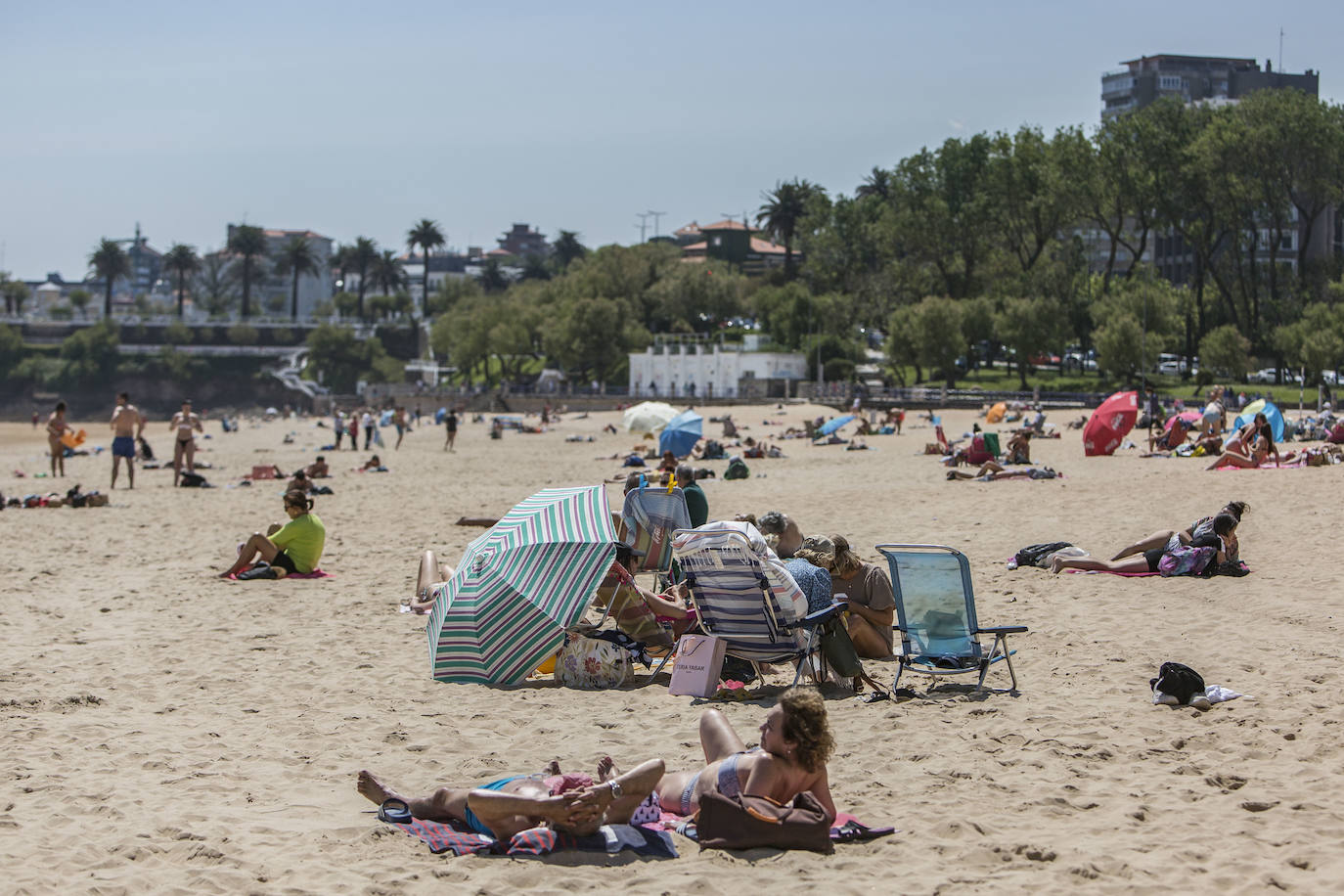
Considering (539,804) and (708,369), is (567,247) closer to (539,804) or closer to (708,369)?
(708,369)

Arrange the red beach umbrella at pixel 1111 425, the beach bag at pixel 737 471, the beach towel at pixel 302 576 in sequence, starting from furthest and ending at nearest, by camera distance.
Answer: the red beach umbrella at pixel 1111 425, the beach bag at pixel 737 471, the beach towel at pixel 302 576

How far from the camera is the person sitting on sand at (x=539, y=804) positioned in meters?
4.69

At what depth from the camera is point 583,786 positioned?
187 inches

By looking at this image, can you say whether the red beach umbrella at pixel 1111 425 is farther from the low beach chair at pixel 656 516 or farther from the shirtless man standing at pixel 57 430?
the shirtless man standing at pixel 57 430

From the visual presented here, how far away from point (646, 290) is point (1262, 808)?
250ft

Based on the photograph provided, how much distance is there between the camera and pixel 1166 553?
970 cm

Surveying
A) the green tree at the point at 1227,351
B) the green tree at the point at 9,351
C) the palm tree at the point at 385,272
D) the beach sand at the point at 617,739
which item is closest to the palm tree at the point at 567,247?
the palm tree at the point at 385,272

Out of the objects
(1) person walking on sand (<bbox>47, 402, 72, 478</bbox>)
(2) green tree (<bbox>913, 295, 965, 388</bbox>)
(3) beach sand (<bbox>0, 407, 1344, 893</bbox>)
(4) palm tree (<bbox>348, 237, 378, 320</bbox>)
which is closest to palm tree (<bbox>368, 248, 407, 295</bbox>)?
(4) palm tree (<bbox>348, 237, 378, 320</bbox>)

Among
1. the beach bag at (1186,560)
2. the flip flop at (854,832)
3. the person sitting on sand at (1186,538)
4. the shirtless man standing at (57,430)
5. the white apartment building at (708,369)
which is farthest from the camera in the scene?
the white apartment building at (708,369)

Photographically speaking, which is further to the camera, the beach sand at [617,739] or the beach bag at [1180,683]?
the beach bag at [1180,683]

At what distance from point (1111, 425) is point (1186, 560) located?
1224 centimetres

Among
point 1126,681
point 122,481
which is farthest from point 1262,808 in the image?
point 122,481

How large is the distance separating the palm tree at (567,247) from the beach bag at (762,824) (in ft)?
422

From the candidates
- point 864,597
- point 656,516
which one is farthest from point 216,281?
point 864,597
